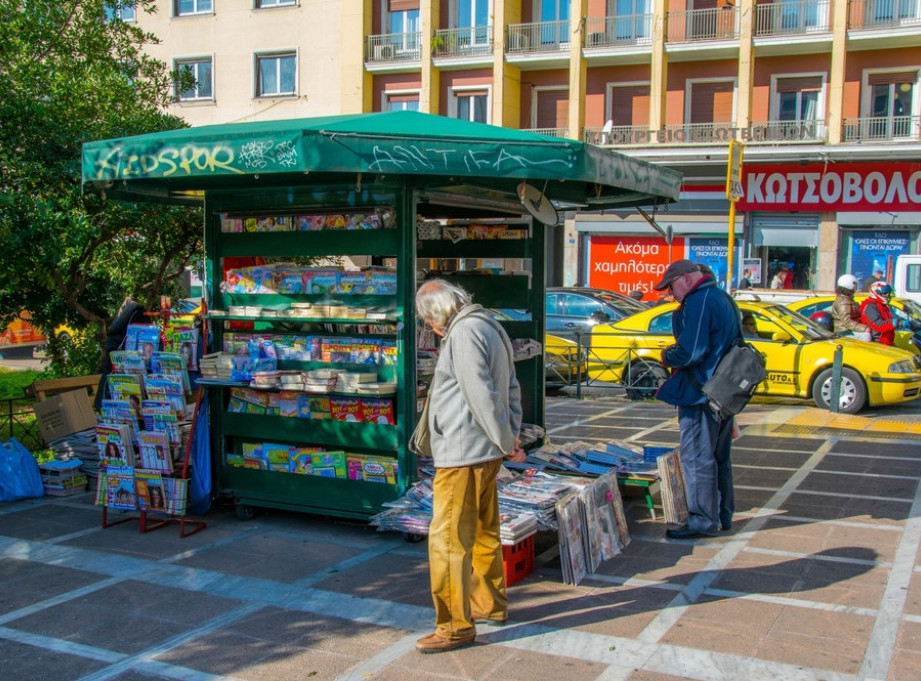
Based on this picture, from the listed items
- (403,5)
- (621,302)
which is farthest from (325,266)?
(403,5)

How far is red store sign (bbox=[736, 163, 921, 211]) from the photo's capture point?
25.4 metres

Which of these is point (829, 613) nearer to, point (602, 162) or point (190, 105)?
point (602, 162)

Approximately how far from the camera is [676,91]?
27.3m

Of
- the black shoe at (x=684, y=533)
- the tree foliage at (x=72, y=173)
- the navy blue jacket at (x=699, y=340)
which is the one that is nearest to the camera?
the navy blue jacket at (x=699, y=340)

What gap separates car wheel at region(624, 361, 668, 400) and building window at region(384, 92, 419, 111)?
60.3 ft

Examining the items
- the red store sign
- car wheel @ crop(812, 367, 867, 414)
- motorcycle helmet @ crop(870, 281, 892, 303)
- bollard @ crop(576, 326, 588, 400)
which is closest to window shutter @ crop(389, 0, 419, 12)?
the red store sign

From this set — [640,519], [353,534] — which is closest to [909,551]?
[640,519]

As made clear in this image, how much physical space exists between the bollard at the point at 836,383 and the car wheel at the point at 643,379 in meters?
2.20

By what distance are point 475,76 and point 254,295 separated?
→ 23.5 m

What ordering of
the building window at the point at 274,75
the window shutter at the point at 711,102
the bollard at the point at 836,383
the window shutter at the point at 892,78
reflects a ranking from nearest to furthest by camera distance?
the bollard at the point at 836,383 < the window shutter at the point at 892,78 < the window shutter at the point at 711,102 < the building window at the point at 274,75

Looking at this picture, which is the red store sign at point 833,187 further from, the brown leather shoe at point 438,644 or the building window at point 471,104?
the brown leather shoe at point 438,644

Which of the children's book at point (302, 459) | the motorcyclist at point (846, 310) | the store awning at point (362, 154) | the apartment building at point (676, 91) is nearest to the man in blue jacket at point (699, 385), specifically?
the store awning at point (362, 154)

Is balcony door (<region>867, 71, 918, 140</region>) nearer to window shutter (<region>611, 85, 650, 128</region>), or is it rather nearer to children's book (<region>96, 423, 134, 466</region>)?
window shutter (<region>611, 85, 650, 128</region>)

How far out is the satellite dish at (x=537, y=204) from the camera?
6.61m
